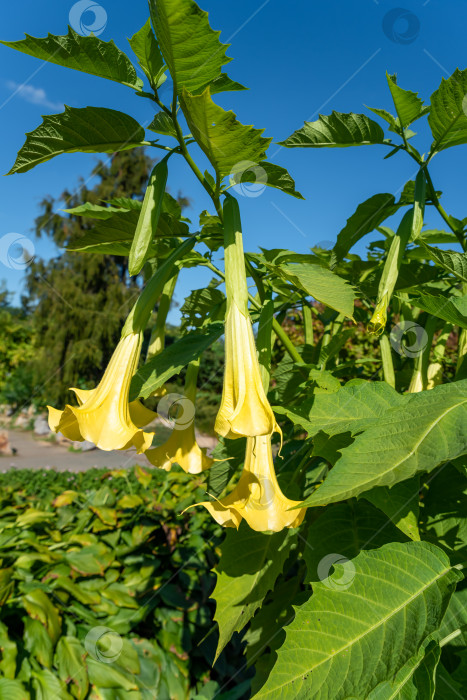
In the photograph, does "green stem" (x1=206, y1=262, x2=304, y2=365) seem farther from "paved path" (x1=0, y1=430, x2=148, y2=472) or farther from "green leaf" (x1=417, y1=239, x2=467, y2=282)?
"paved path" (x1=0, y1=430, x2=148, y2=472)

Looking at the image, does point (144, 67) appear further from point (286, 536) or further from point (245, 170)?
point (286, 536)

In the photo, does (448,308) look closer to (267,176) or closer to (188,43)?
(267,176)

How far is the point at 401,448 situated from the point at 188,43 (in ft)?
1.72

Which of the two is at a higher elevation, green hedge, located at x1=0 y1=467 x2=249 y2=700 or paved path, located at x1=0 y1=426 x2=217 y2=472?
green hedge, located at x1=0 y1=467 x2=249 y2=700

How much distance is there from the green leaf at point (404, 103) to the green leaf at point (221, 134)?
1.10ft

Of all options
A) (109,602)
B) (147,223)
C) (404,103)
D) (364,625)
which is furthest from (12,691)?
(404,103)

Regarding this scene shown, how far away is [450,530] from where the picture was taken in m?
0.72

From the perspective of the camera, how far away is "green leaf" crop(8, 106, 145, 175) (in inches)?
24.7

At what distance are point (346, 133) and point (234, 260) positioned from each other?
0.36 meters

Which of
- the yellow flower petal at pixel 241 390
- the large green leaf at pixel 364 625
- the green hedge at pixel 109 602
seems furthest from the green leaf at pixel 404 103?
the green hedge at pixel 109 602

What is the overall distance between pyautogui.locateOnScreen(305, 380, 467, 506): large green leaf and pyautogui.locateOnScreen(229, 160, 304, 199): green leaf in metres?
0.34

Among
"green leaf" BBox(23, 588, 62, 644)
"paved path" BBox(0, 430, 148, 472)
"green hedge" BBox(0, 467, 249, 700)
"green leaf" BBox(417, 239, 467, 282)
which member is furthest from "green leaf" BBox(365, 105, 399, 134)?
"paved path" BBox(0, 430, 148, 472)

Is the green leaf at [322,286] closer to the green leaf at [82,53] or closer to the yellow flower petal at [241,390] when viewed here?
the yellow flower petal at [241,390]

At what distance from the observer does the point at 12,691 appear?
1.00 m
